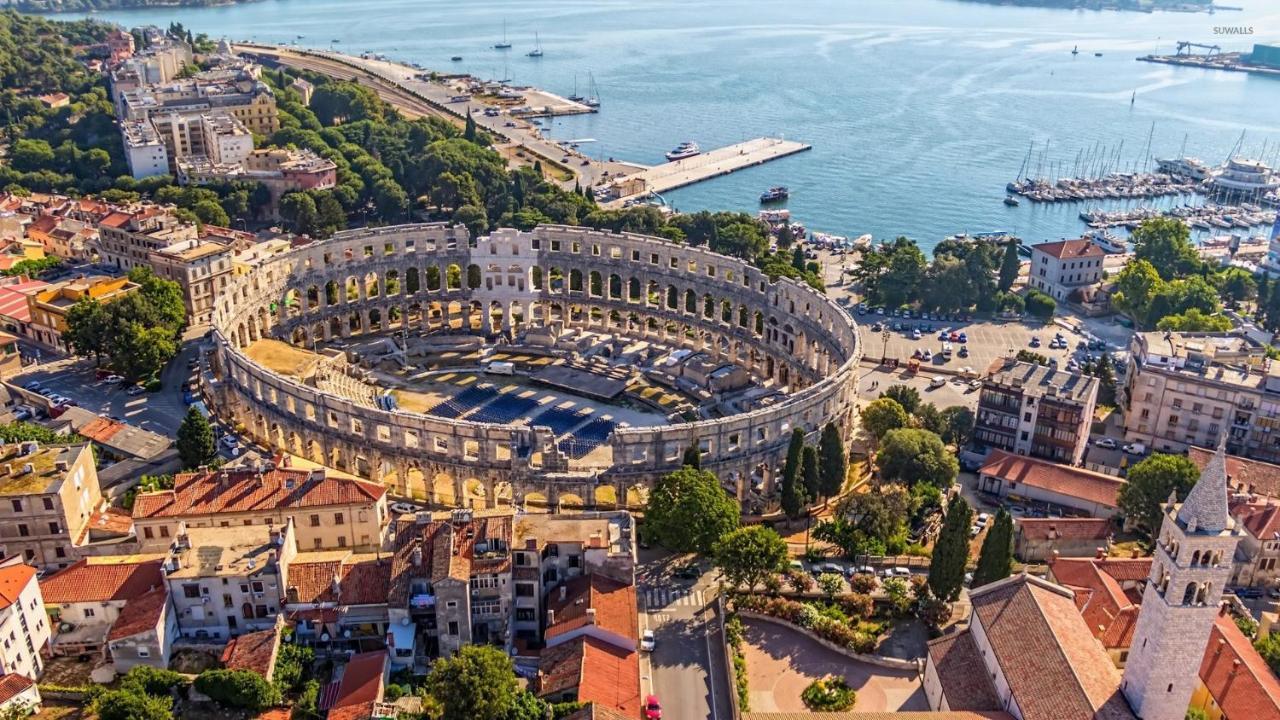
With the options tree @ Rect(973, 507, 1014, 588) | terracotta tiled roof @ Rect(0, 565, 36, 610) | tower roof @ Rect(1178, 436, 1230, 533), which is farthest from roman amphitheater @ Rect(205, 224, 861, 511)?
tower roof @ Rect(1178, 436, 1230, 533)

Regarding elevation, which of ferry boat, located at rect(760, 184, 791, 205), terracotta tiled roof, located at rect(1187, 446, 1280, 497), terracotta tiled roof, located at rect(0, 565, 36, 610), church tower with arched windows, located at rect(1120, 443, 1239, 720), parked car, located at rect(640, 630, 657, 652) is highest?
church tower with arched windows, located at rect(1120, 443, 1239, 720)

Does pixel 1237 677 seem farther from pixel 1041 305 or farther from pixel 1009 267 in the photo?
pixel 1009 267

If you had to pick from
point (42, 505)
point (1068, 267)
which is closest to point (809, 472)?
point (42, 505)

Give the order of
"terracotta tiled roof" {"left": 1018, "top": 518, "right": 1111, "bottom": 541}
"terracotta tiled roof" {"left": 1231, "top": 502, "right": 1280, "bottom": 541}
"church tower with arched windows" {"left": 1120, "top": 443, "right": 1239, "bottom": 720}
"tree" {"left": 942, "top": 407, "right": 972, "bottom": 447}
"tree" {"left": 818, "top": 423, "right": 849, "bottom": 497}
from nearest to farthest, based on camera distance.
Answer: "church tower with arched windows" {"left": 1120, "top": 443, "right": 1239, "bottom": 720}, "terracotta tiled roof" {"left": 1231, "top": 502, "right": 1280, "bottom": 541}, "terracotta tiled roof" {"left": 1018, "top": 518, "right": 1111, "bottom": 541}, "tree" {"left": 818, "top": 423, "right": 849, "bottom": 497}, "tree" {"left": 942, "top": 407, "right": 972, "bottom": 447}

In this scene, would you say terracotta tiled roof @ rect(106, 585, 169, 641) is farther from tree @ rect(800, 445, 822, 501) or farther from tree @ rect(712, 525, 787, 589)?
tree @ rect(800, 445, 822, 501)

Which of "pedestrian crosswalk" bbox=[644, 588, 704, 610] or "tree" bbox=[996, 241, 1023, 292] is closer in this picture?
"pedestrian crosswalk" bbox=[644, 588, 704, 610]

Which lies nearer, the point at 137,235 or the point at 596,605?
the point at 596,605

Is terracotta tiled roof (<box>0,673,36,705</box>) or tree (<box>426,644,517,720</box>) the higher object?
tree (<box>426,644,517,720</box>)
